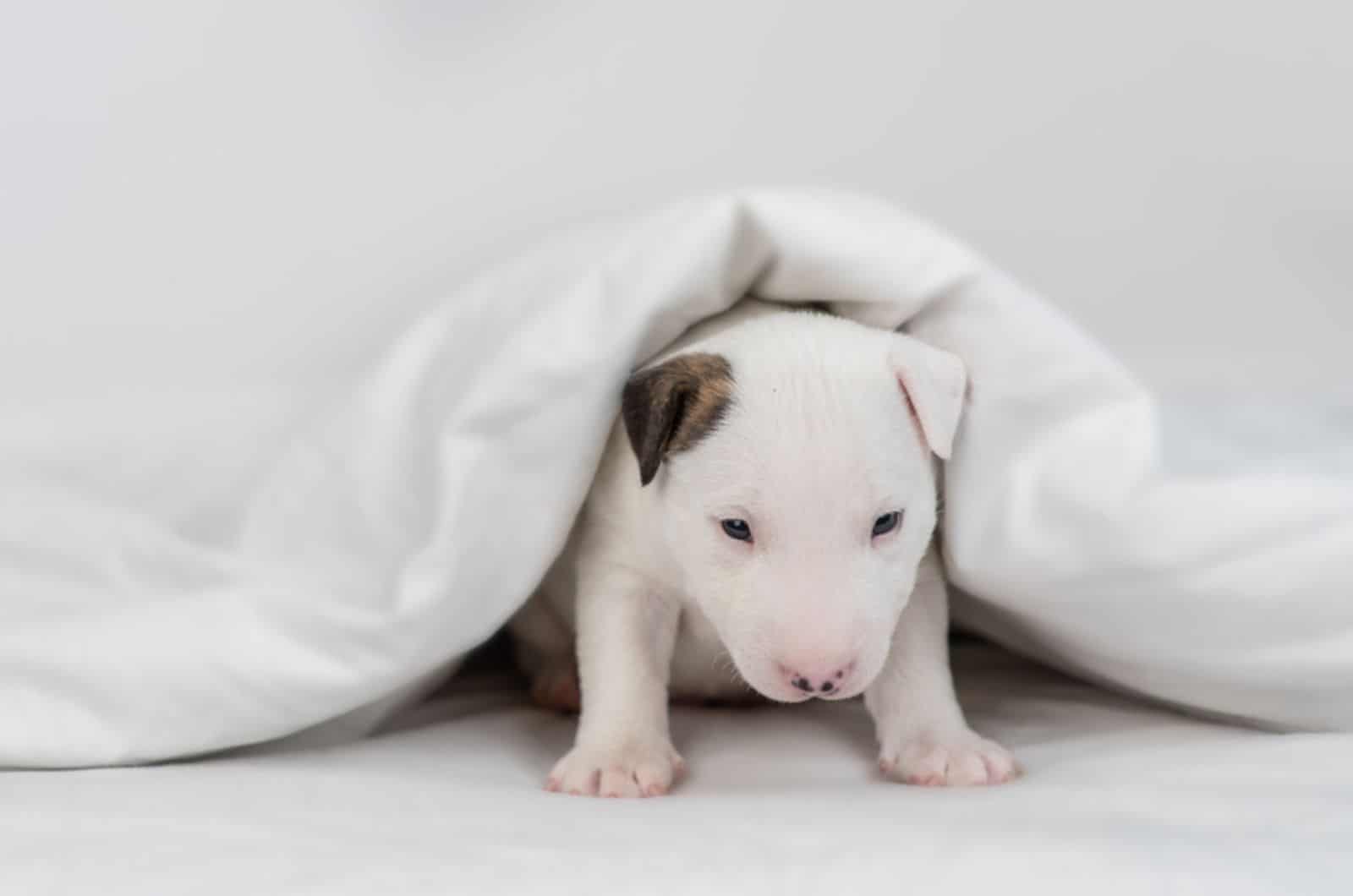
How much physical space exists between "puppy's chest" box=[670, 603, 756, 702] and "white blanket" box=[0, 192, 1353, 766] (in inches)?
9.5

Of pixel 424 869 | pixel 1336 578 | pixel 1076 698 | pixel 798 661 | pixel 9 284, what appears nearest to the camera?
pixel 424 869

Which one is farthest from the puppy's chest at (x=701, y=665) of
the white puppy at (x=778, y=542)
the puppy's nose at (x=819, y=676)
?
the puppy's nose at (x=819, y=676)

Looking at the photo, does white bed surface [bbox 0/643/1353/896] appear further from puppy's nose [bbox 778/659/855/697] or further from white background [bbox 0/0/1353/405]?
white background [bbox 0/0/1353/405]

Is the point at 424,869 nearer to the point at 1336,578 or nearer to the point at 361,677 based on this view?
the point at 361,677

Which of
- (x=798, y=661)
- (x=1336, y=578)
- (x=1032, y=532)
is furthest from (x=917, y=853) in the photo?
(x=1336, y=578)

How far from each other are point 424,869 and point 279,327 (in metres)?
1.87

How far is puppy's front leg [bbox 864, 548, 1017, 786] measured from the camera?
176 cm

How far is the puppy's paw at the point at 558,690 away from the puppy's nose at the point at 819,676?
636 millimetres

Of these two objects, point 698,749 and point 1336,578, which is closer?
point 1336,578

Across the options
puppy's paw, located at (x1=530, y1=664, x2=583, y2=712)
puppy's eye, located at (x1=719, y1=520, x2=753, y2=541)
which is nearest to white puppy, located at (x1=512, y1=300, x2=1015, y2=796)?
puppy's eye, located at (x1=719, y1=520, x2=753, y2=541)

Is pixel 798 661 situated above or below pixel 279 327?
above

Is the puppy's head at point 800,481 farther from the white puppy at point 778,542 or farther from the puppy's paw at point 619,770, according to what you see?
the puppy's paw at point 619,770

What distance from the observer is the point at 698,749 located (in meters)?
1.96

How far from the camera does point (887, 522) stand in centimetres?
174
